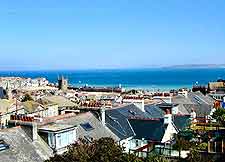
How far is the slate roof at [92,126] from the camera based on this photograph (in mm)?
30056

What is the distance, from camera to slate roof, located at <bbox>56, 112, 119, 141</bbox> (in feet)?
98.6

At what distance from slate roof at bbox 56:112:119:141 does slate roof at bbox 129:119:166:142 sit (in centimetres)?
276

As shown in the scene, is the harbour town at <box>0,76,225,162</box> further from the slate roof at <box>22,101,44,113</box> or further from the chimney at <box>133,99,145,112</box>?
the slate roof at <box>22,101,44,113</box>

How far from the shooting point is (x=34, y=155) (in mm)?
24656

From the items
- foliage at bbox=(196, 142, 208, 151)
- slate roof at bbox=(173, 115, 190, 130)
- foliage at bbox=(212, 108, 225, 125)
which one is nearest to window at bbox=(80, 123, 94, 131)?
foliage at bbox=(196, 142, 208, 151)

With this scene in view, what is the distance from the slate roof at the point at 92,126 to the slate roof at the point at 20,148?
4126mm

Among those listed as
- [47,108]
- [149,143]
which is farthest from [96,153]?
[47,108]

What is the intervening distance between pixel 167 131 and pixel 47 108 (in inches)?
952

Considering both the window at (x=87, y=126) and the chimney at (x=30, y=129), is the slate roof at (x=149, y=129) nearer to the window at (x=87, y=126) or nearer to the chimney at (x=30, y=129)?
the window at (x=87, y=126)

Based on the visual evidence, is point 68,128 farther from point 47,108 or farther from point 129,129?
point 47,108

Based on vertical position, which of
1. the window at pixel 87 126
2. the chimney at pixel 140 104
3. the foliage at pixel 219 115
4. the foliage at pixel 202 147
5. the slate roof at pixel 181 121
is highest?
the chimney at pixel 140 104

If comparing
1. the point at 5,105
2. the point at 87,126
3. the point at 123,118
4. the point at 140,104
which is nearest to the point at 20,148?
the point at 87,126

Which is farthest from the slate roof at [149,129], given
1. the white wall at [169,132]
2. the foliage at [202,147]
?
the foliage at [202,147]

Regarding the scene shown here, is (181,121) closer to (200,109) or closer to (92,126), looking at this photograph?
(92,126)
